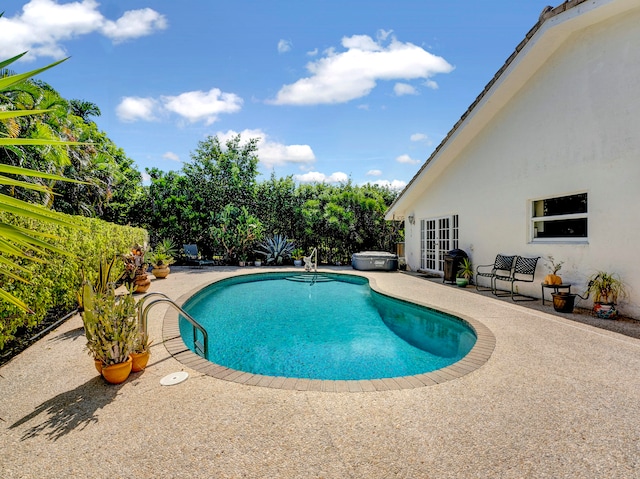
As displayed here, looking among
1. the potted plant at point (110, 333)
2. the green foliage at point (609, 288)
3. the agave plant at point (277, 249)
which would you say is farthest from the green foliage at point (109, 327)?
the agave plant at point (277, 249)

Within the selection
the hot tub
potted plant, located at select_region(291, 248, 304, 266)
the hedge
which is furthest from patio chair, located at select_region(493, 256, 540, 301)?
potted plant, located at select_region(291, 248, 304, 266)

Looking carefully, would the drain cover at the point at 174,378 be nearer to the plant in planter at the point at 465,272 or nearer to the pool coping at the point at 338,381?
the pool coping at the point at 338,381

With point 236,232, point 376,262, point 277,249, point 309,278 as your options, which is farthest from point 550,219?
point 236,232

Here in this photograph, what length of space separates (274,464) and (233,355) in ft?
12.0

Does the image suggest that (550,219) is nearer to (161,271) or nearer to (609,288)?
(609,288)

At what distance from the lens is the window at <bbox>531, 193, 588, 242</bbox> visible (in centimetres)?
816

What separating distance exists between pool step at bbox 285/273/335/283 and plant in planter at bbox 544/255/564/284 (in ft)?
26.1

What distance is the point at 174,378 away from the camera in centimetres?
414

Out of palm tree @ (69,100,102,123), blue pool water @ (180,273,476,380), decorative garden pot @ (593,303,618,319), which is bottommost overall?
blue pool water @ (180,273,476,380)

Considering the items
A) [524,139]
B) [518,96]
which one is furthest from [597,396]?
[518,96]

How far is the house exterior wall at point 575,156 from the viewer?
7.00m

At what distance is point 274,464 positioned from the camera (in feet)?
8.59

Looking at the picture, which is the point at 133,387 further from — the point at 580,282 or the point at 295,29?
the point at 295,29

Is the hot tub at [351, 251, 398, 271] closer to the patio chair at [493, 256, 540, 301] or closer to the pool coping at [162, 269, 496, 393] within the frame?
the patio chair at [493, 256, 540, 301]
